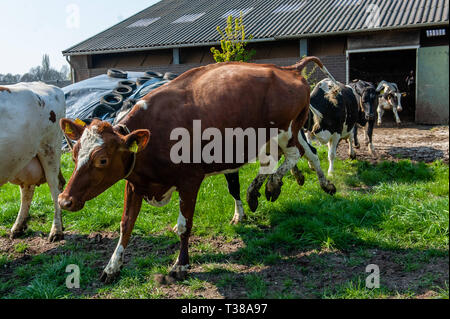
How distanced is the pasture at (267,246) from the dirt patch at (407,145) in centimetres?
186

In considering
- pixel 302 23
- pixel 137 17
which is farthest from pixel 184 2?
pixel 302 23

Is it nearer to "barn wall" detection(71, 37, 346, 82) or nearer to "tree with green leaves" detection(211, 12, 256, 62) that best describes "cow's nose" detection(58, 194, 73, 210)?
"tree with green leaves" detection(211, 12, 256, 62)

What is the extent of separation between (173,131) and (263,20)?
1608cm

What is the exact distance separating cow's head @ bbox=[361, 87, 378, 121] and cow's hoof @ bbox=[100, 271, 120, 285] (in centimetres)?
672

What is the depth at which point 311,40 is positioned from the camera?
1664 cm

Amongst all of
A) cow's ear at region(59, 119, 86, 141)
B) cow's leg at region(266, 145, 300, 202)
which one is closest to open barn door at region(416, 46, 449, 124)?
cow's leg at region(266, 145, 300, 202)

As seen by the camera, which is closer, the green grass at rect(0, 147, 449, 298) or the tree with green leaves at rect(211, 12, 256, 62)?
the green grass at rect(0, 147, 449, 298)

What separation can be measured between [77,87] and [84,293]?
11.0 meters

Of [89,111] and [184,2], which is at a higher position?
[184,2]

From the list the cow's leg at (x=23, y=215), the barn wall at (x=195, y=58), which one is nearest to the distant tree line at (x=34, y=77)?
the barn wall at (x=195, y=58)

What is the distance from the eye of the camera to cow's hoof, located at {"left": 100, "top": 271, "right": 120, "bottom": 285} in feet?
13.5

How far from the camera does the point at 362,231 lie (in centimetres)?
473

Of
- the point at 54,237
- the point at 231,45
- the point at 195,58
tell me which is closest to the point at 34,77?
the point at 195,58
